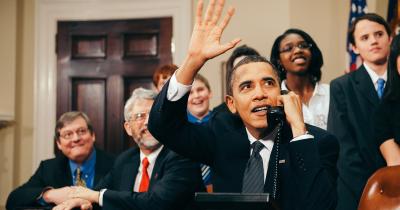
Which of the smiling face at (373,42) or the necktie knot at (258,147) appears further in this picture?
the smiling face at (373,42)

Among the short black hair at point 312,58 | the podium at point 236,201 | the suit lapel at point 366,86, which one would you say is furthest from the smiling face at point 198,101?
the podium at point 236,201

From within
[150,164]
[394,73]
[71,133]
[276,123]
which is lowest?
[150,164]

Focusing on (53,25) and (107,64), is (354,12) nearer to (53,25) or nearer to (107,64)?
(107,64)

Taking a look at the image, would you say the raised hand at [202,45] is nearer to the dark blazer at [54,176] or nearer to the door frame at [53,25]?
the dark blazer at [54,176]

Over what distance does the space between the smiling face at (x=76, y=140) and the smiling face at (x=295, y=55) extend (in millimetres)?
1211

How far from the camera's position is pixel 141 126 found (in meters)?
2.95

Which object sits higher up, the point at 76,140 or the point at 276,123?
the point at 276,123

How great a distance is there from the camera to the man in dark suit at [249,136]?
1.84 meters

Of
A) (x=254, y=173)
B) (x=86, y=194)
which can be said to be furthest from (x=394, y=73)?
(x=86, y=194)

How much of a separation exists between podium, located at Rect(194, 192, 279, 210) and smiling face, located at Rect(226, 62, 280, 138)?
617 mm

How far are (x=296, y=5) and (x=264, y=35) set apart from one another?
0.37 meters

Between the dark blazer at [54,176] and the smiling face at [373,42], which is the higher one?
the smiling face at [373,42]

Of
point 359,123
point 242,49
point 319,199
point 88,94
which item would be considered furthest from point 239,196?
point 88,94

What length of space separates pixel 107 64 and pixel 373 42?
3.11 meters
